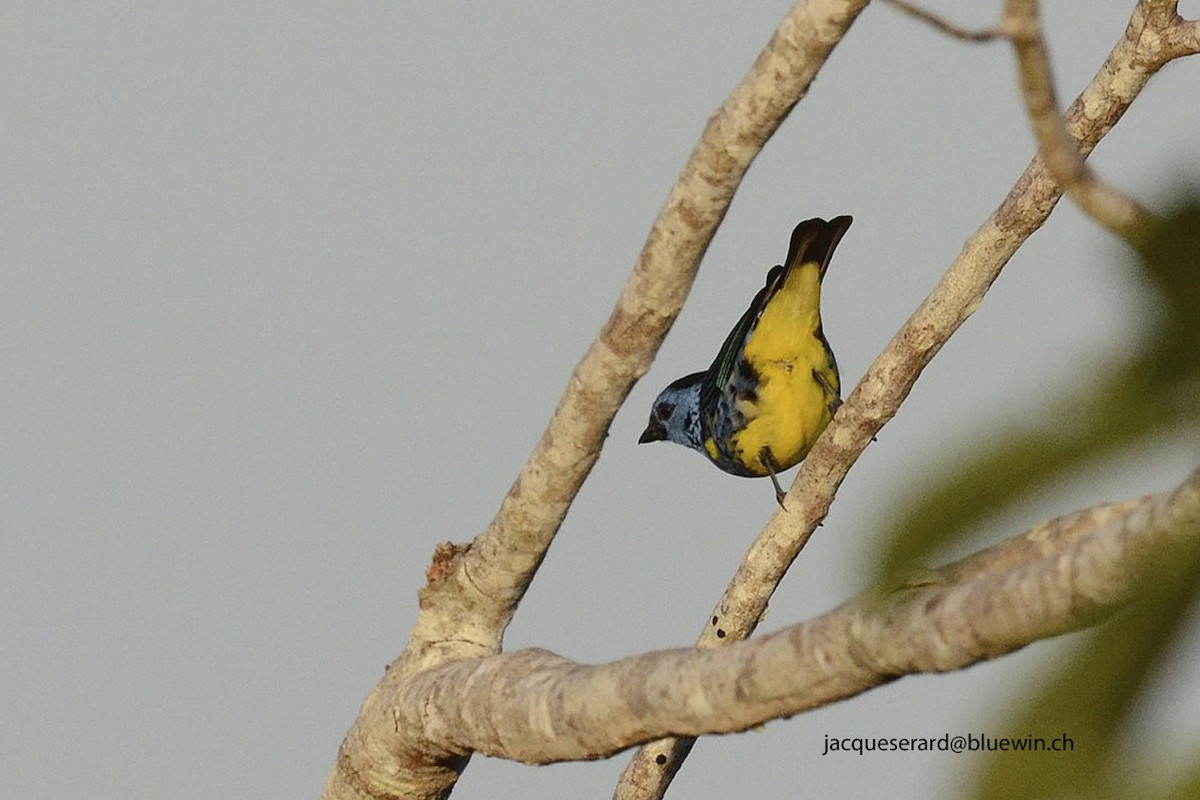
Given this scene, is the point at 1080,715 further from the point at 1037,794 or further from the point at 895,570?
the point at 895,570

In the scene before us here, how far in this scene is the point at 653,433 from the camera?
9.84 metres

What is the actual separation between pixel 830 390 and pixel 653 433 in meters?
1.99

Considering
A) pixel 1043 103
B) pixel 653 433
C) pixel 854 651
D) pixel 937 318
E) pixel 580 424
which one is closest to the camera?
pixel 1043 103

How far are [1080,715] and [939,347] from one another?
4.20 metres

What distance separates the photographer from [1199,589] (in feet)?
6.21

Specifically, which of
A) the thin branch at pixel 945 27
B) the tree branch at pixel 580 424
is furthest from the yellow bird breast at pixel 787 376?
the thin branch at pixel 945 27

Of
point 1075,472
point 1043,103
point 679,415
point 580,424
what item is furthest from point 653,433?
point 1075,472

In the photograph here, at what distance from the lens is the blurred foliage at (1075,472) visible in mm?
1853

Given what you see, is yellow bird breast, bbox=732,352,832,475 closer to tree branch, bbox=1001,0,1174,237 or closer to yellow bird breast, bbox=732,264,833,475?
yellow bird breast, bbox=732,264,833,475

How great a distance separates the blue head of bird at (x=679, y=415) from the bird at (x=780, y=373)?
49 centimetres

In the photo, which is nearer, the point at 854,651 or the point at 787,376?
the point at 854,651

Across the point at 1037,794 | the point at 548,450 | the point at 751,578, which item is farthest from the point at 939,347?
the point at 1037,794

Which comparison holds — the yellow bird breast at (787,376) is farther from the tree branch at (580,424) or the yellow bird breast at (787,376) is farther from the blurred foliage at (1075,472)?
the blurred foliage at (1075,472)

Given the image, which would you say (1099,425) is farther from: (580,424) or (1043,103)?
(580,424)
